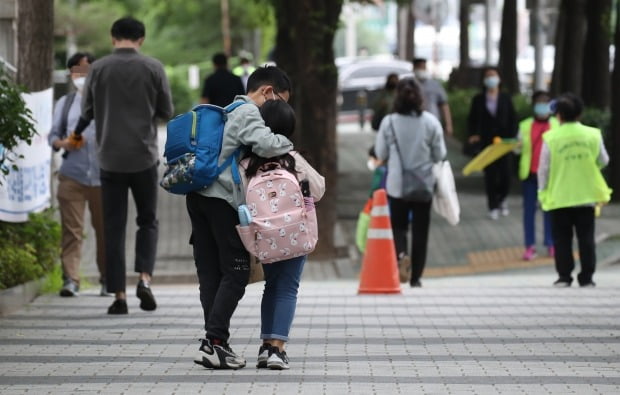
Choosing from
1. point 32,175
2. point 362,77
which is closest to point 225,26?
point 362,77

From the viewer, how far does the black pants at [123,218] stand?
35.1ft

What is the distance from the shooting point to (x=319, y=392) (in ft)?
23.8

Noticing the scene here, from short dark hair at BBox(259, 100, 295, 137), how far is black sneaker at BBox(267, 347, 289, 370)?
3.51 ft

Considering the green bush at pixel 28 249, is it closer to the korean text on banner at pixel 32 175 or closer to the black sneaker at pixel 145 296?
the korean text on banner at pixel 32 175

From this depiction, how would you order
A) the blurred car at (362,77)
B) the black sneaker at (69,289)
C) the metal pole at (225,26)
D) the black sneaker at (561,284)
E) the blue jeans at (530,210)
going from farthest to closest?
the metal pole at (225,26), the blurred car at (362,77), the blue jeans at (530,210), the black sneaker at (561,284), the black sneaker at (69,289)

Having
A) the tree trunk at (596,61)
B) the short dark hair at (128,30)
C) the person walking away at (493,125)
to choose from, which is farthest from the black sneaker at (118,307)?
the tree trunk at (596,61)

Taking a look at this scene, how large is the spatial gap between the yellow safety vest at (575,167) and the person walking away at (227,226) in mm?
5788

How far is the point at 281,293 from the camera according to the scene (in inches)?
318

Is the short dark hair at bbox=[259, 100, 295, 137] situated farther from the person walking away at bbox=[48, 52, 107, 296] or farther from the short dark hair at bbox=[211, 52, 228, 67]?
the short dark hair at bbox=[211, 52, 228, 67]

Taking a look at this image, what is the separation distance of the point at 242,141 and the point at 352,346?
185cm

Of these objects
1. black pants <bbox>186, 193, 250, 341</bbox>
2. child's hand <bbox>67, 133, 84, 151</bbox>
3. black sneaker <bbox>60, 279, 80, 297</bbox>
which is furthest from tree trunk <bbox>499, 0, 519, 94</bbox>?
black pants <bbox>186, 193, 250, 341</bbox>

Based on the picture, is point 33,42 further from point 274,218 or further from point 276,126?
point 274,218

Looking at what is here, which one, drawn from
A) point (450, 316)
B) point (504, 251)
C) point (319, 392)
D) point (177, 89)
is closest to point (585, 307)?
point (450, 316)

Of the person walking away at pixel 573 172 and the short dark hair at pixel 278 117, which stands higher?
the short dark hair at pixel 278 117
